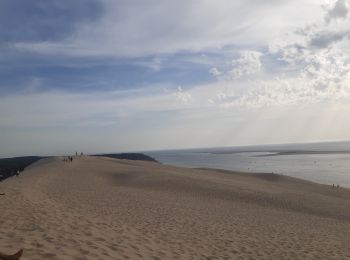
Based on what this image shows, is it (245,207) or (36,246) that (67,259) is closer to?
(36,246)

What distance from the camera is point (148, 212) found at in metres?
16.6

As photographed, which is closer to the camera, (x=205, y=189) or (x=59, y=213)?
(x=59, y=213)

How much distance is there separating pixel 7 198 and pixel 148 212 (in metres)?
5.55

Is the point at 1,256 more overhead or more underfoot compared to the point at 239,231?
more overhead

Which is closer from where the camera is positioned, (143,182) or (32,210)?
(32,210)

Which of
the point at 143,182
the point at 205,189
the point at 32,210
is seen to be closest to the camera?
the point at 32,210

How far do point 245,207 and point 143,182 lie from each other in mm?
10470

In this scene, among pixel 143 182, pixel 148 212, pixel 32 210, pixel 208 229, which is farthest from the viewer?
pixel 143 182

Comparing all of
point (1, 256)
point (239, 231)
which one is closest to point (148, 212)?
point (239, 231)

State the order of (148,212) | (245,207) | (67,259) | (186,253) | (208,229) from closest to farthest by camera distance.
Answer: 1. (67,259)
2. (186,253)
3. (208,229)
4. (148,212)
5. (245,207)

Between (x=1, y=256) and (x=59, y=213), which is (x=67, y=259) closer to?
(x=1, y=256)

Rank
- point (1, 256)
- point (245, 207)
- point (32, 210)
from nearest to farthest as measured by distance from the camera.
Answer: point (1, 256) < point (32, 210) < point (245, 207)

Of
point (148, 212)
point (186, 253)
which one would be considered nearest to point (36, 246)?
point (186, 253)

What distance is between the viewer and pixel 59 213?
12391 mm
